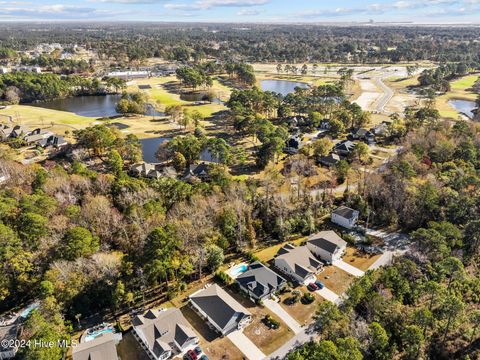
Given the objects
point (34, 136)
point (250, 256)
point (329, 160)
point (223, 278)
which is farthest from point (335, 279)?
point (34, 136)

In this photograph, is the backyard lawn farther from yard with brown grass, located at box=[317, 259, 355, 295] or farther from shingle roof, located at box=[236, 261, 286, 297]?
yard with brown grass, located at box=[317, 259, 355, 295]

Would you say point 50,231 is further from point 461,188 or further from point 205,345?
point 461,188

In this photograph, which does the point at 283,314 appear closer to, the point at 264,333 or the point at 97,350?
the point at 264,333

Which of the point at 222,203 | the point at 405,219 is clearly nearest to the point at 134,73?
the point at 222,203

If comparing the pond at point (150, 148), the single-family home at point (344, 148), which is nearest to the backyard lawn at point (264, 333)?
the pond at point (150, 148)

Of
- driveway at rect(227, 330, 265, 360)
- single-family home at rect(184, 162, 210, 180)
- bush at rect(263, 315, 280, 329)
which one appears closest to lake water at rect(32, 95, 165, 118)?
single-family home at rect(184, 162, 210, 180)
